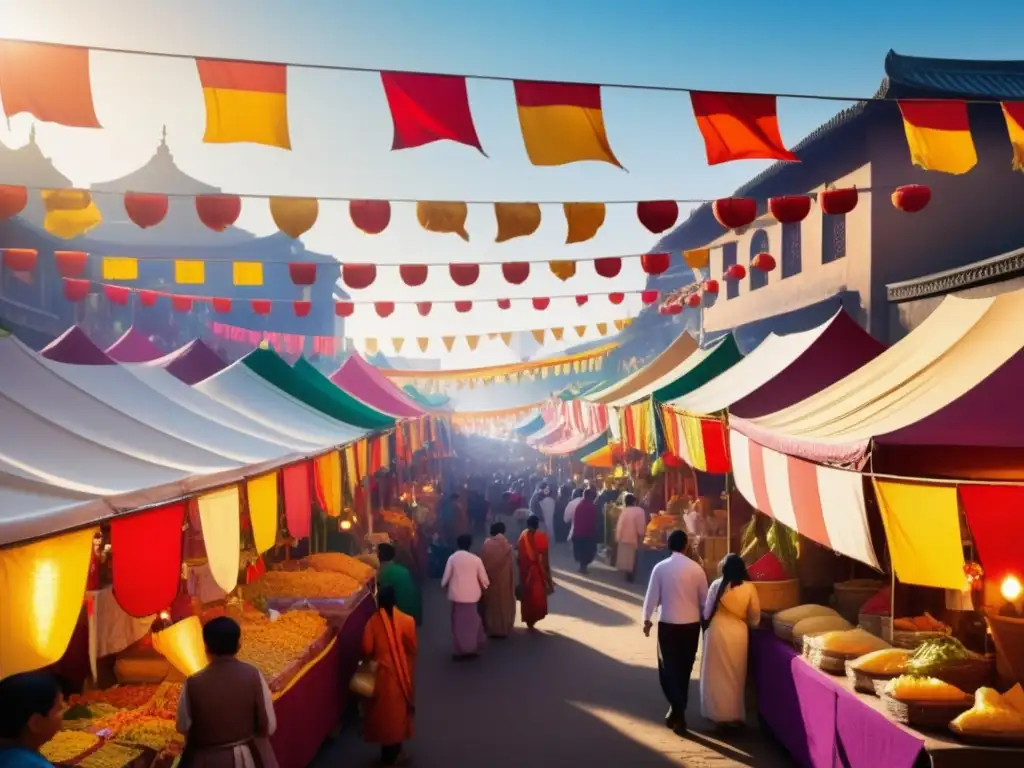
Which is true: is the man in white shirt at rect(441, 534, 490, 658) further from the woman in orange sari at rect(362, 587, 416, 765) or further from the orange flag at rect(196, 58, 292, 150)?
the orange flag at rect(196, 58, 292, 150)

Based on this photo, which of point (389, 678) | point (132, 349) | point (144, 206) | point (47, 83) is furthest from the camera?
point (132, 349)

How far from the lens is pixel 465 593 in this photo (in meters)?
9.43

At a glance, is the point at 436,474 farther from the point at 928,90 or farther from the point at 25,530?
the point at 25,530

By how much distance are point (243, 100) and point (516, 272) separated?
629 centimetres

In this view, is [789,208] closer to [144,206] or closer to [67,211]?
[144,206]

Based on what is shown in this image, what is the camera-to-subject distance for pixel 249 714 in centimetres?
449

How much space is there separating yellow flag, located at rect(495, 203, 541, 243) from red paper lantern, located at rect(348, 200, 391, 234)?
113 cm

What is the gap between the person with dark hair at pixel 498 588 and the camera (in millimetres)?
10445

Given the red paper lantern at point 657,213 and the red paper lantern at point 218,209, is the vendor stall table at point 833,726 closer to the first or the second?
the red paper lantern at point 657,213

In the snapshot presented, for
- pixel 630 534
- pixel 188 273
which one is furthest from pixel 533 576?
pixel 188 273

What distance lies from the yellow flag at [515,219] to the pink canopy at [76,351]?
5.06 m

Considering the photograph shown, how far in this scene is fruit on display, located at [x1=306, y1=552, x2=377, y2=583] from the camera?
9438 millimetres

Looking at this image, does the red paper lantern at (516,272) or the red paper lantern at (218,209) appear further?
the red paper lantern at (516,272)

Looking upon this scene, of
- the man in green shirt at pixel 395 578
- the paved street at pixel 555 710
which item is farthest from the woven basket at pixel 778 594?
the man in green shirt at pixel 395 578
